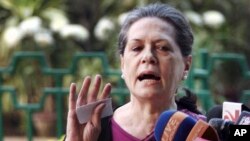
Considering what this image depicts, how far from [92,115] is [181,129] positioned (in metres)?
0.46

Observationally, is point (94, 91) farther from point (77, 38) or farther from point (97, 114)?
point (77, 38)

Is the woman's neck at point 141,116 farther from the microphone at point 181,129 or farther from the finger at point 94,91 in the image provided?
the microphone at point 181,129

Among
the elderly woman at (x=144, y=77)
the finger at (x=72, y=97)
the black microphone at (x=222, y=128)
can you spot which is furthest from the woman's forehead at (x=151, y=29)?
the black microphone at (x=222, y=128)

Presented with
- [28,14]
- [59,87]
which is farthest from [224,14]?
[59,87]

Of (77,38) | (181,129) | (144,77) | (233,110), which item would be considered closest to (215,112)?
(233,110)

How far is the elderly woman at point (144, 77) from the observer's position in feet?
6.70

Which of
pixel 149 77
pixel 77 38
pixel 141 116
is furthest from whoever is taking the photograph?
pixel 77 38

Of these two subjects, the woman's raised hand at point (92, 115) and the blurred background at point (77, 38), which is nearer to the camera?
the woman's raised hand at point (92, 115)

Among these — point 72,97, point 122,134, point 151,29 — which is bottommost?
point 122,134

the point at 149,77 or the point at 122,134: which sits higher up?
the point at 149,77

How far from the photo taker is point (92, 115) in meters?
2.11

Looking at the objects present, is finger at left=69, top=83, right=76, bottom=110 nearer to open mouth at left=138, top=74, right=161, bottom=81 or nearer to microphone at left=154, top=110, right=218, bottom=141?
open mouth at left=138, top=74, right=161, bottom=81

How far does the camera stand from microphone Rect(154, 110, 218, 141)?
1631mm

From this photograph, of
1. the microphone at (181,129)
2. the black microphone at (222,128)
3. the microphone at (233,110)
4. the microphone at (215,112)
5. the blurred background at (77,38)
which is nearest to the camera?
the microphone at (181,129)
